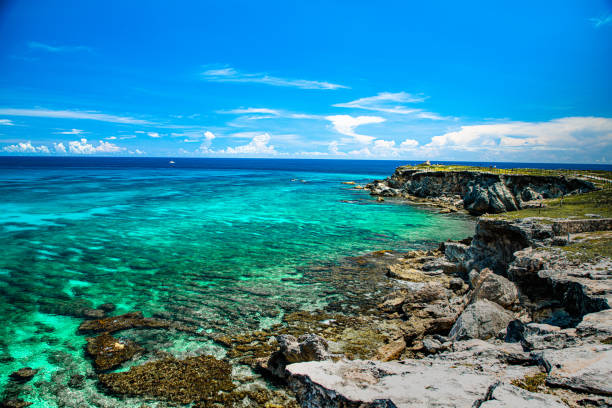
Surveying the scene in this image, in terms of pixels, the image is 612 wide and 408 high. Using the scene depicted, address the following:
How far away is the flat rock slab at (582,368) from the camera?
524cm

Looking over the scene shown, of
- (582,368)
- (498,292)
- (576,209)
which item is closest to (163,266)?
(498,292)

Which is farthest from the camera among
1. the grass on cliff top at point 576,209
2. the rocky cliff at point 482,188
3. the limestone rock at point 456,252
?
the rocky cliff at point 482,188

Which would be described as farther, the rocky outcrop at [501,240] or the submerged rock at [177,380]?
the rocky outcrop at [501,240]

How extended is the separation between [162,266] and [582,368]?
22245mm

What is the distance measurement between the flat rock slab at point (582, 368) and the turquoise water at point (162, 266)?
10.3m

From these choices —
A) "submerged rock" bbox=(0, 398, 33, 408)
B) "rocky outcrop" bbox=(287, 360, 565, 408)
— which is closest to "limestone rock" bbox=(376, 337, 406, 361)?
"rocky outcrop" bbox=(287, 360, 565, 408)

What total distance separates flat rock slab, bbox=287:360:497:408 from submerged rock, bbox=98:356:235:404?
530cm

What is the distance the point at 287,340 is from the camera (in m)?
11.2

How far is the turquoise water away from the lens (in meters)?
12.8

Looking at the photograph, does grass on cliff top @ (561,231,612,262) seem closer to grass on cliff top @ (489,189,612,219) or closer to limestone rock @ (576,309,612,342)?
grass on cliff top @ (489,189,612,219)

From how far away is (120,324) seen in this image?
46.5 feet

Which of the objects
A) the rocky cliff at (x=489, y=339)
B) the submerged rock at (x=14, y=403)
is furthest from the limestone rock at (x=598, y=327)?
the submerged rock at (x=14, y=403)

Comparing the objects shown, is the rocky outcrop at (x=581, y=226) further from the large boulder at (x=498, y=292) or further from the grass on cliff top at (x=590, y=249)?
the large boulder at (x=498, y=292)

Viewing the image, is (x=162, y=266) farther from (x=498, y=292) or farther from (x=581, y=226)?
(x=581, y=226)
